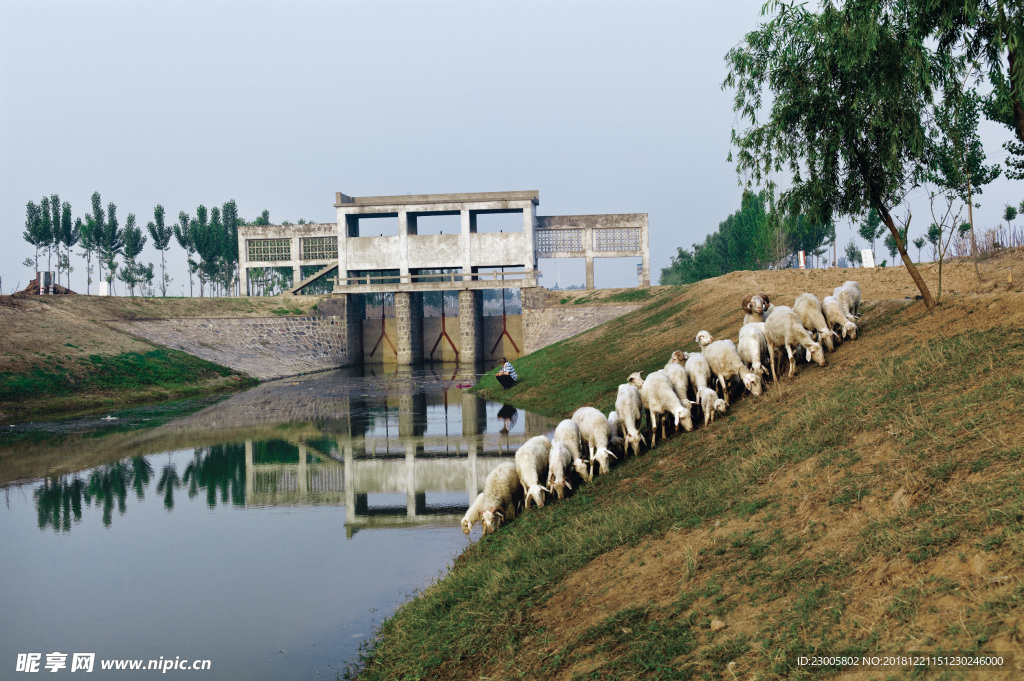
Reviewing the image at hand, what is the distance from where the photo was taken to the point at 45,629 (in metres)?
11.6

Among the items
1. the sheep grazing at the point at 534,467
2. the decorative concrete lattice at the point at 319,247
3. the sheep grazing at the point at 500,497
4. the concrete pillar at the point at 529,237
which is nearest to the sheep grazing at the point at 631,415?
the sheep grazing at the point at 534,467

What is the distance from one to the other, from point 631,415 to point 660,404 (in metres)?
0.74

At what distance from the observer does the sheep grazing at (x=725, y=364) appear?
17.2 metres

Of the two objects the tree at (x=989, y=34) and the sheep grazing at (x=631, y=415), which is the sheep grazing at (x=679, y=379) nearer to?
the sheep grazing at (x=631, y=415)

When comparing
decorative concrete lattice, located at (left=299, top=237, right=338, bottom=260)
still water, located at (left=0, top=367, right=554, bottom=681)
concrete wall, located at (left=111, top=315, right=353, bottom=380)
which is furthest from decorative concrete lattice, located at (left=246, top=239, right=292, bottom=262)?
still water, located at (left=0, top=367, right=554, bottom=681)

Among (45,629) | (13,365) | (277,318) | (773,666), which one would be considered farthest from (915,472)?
(277,318)

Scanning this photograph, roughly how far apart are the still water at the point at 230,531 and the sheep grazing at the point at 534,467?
5.41 feet

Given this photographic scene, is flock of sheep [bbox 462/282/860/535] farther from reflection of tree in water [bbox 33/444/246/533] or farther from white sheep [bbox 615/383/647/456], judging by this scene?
reflection of tree in water [bbox 33/444/246/533]

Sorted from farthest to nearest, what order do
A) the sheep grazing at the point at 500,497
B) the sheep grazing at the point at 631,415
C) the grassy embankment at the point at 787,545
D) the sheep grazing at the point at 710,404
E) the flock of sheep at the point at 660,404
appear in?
Result: 1. the sheep grazing at the point at 710,404
2. the sheep grazing at the point at 631,415
3. the flock of sheep at the point at 660,404
4. the sheep grazing at the point at 500,497
5. the grassy embankment at the point at 787,545

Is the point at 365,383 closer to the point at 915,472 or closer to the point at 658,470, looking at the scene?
the point at 658,470

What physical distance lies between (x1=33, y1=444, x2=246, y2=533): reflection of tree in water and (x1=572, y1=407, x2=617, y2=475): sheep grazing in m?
9.71

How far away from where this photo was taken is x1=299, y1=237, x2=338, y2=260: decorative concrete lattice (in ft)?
245

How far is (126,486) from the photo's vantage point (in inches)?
842

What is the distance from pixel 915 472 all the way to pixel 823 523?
1.36 metres
